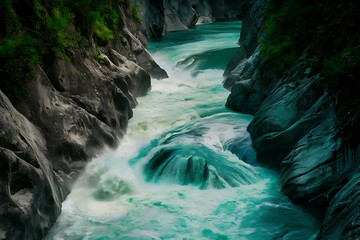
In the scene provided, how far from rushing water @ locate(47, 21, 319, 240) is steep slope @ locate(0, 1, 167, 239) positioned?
450 millimetres

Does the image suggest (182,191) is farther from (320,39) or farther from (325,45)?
(320,39)

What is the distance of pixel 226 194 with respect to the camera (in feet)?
20.3

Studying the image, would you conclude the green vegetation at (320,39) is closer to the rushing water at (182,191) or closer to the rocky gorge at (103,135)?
the rocky gorge at (103,135)

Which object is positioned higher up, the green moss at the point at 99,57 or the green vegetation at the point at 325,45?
the green vegetation at the point at 325,45

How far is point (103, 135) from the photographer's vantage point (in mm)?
7449

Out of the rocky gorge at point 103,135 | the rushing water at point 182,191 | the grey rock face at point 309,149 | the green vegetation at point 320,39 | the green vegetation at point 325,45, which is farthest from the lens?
the green vegetation at point 320,39

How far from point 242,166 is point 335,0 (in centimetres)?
395

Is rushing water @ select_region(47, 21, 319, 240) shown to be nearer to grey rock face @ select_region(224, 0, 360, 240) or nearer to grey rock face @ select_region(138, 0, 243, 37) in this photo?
grey rock face @ select_region(224, 0, 360, 240)

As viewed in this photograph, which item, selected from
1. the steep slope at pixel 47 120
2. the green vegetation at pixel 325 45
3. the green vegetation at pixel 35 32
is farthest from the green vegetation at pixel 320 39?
the green vegetation at pixel 35 32

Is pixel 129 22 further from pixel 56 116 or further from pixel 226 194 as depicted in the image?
pixel 226 194

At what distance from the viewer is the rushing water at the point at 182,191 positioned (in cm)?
515

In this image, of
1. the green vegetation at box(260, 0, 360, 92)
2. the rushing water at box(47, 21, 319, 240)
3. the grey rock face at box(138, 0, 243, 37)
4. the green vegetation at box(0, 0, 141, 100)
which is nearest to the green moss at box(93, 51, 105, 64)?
the green vegetation at box(0, 0, 141, 100)

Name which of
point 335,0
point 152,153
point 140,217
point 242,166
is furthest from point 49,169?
point 335,0

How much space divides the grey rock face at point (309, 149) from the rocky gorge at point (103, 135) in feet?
0.06
